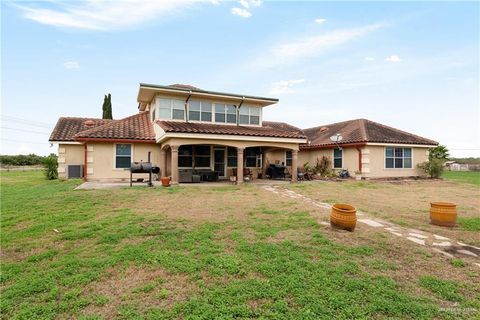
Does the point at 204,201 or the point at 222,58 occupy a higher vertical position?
the point at 222,58

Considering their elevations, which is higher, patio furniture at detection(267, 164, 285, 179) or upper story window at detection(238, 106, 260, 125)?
upper story window at detection(238, 106, 260, 125)

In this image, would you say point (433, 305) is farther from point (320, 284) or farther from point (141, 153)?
point (141, 153)

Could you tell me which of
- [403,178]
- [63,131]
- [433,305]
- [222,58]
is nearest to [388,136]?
[403,178]

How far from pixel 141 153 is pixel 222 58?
10305 mm

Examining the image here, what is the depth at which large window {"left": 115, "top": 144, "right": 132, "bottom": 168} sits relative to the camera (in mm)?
15594

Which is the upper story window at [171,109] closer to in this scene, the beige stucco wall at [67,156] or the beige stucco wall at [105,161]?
the beige stucco wall at [105,161]

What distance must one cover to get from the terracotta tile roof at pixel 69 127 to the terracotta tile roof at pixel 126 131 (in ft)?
10.2

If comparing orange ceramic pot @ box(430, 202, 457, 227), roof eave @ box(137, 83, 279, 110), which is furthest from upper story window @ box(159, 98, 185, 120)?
orange ceramic pot @ box(430, 202, 457, 227)

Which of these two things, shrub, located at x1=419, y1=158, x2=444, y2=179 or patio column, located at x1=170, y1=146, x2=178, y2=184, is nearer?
patio column, located at x1=170, y1=146, x2=178, y2=184

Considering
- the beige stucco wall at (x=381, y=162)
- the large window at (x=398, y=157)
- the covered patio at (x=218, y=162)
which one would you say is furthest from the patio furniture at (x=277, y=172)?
the large window at (x=398, y=157)

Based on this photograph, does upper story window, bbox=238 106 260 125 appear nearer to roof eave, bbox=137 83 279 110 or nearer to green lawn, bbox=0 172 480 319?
roof eave, bbox=137 83 279 110

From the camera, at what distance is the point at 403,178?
1909 cm

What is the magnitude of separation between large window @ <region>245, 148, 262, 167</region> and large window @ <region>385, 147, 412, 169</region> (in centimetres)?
967

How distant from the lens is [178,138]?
13.4 metres
